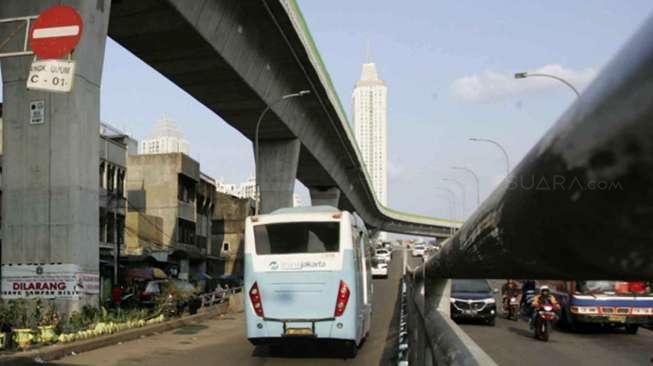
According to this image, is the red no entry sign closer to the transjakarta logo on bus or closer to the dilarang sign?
the dilarang sign

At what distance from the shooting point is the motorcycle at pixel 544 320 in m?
17.8

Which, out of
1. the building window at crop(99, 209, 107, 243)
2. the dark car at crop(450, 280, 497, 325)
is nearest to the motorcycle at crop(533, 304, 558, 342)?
the dark car at crop(450, 280, 497, 325)

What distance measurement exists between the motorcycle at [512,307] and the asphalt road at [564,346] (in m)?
2.60

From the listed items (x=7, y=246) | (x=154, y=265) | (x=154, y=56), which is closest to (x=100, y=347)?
(x=7, y=246)

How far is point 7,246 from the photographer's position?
16.8 meters

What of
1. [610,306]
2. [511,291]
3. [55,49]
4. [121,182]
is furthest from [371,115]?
[55,49]

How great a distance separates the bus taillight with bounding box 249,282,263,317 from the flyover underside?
914 cm

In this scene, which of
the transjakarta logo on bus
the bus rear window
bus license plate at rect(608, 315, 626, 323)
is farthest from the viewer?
bus license plate at rect(608, 315, 626, 323)

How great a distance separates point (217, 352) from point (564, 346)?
845 centimetres

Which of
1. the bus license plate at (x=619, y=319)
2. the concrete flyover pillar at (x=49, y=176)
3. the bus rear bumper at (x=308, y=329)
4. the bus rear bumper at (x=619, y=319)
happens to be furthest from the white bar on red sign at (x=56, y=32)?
the bus license plate at (x=619, y=319)

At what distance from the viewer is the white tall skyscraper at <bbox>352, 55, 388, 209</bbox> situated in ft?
462

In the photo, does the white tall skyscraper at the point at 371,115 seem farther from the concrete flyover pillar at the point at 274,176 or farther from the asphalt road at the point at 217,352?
the asphalt road at the point at 217,352

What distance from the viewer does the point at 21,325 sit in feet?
48.9

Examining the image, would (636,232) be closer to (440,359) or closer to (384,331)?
(440,359)
